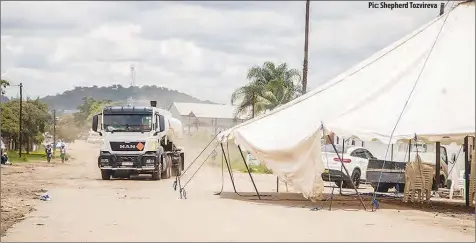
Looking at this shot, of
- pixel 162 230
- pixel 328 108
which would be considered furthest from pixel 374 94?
pixel 162 230

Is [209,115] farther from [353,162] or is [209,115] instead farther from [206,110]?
[353,162]

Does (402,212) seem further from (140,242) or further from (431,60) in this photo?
(140,242)

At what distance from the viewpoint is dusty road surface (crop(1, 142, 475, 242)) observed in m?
12.5

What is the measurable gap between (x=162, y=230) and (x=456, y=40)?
390 inches

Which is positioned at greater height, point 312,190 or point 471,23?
point 471,23

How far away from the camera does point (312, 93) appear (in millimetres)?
21062

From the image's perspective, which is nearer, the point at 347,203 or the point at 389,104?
the point at 389,104

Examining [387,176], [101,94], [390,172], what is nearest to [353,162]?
[387,176]

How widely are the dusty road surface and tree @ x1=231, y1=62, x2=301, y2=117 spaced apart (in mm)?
28104

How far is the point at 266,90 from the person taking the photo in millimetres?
50375

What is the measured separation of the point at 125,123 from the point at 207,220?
15.7m

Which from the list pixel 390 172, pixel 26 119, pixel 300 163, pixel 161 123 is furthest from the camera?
pixel 26 119

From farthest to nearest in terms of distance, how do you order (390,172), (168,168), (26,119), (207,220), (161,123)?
(26,119)
(168,168)
(161,123)
(390,172)
(207,220)

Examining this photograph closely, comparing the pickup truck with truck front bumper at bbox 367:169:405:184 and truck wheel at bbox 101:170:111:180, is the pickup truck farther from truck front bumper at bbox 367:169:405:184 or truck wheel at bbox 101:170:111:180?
truck wheel at bbox 101:170:111:180
